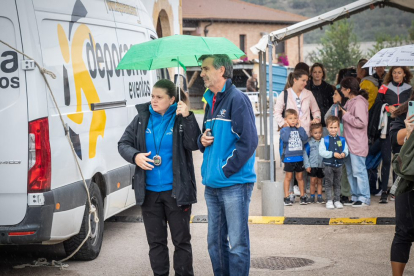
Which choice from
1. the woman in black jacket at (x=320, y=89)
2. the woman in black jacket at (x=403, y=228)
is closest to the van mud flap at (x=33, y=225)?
the woman in black jacket at (x=403, y=228)

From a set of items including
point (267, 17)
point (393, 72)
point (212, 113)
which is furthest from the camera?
point (267, 17)

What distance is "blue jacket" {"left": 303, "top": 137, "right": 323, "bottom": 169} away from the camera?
10070 millimetres

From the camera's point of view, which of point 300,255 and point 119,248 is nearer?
point 300,255

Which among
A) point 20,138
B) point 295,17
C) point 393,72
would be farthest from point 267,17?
point 20,138

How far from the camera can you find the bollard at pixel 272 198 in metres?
9.05

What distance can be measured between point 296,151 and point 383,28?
124928 mm

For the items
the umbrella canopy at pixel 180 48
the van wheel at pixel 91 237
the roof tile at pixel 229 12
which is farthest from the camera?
the roof tile at pixel 229 12

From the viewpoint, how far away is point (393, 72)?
9953 mm

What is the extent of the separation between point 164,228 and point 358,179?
16.0ft

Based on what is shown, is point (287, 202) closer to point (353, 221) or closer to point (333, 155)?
point (333, 155)

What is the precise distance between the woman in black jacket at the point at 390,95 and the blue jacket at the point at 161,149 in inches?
199

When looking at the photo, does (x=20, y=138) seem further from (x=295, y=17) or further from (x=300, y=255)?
(x=295, y=17)

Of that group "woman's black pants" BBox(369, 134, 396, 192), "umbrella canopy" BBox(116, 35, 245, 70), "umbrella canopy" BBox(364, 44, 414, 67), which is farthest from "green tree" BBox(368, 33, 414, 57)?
"umbrella canopy" BBox(116, 35, 245, 70)

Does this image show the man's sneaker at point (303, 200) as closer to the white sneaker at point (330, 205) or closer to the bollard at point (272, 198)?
the white sneaker at point (330, 205)
